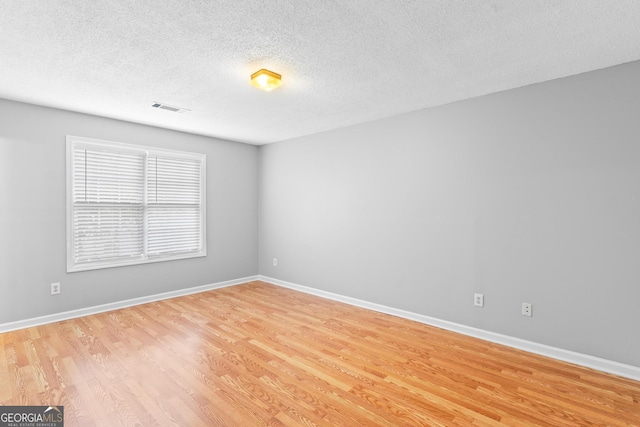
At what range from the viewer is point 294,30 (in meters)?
2.04

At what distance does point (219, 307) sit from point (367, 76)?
11.1 ft

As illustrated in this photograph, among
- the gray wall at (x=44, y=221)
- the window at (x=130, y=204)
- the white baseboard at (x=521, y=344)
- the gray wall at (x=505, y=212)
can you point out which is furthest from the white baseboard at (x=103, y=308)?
the white baseboard at (x=521, y=344)

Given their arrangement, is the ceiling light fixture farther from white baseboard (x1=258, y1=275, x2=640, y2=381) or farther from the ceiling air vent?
white baseboard (x1=258, y1=275, x2=640, y2=381)

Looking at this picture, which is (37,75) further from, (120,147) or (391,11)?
(391,11)

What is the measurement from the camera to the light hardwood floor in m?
1.95

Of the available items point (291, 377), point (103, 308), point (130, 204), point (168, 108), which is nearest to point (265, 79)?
point (168, 108)

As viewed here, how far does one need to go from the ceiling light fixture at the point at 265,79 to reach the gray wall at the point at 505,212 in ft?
5.80

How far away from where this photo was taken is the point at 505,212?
120 inches

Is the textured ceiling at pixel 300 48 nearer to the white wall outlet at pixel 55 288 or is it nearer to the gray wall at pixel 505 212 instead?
the gray wall at pixel 505 212

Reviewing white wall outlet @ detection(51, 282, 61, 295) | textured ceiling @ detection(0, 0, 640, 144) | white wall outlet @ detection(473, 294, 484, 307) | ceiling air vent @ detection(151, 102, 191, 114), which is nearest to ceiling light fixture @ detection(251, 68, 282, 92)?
textured ceiling @ detection(0, 0, 640, 144)

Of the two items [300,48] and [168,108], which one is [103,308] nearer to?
[168,108]

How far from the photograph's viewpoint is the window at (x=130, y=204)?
377 cm

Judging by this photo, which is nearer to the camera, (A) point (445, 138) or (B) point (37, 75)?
(B) point (37, 75)

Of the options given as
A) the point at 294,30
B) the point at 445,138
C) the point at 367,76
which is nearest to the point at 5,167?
the point at 294,30
